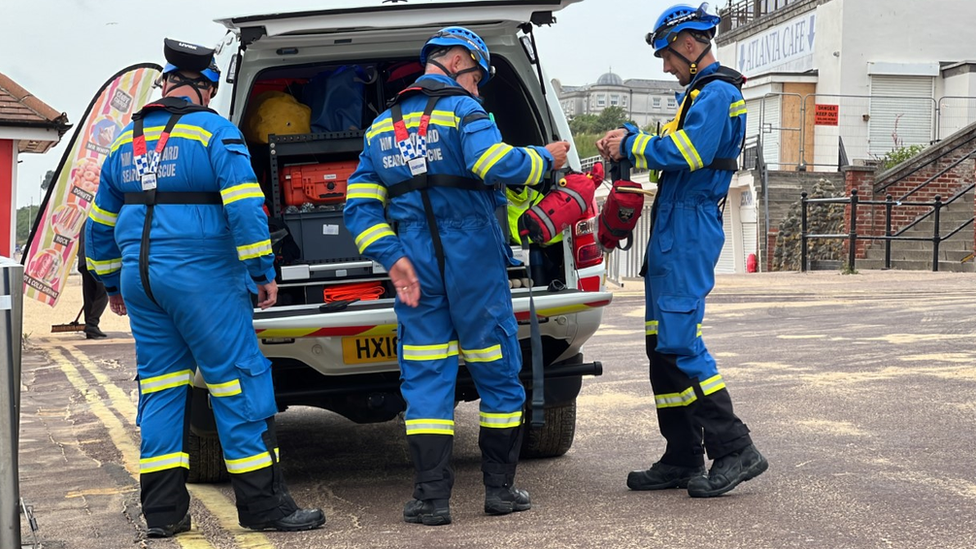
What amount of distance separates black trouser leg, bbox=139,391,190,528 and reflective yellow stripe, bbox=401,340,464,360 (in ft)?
3.34

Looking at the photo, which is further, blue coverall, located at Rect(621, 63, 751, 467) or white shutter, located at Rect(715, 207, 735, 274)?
white shutter, located at Rect(715, 207, 735, 274)

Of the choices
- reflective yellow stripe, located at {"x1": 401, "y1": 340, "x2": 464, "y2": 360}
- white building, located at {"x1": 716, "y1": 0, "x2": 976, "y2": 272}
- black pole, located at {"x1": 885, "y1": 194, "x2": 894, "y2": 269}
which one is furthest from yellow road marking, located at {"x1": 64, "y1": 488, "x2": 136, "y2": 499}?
white building, located at {"x1": 716, "y1": 0, "x2": 976, "y2": 272}

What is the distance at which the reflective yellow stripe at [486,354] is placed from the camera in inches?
195

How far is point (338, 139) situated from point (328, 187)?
9.9 inches

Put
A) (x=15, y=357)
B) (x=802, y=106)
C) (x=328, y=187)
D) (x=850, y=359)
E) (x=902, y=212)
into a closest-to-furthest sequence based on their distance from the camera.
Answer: (x=15, y=357) → (x=328, y=187) → (x=850, y=359) → (x=902, y=212) → (x=802, y=106)

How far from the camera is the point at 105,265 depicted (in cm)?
512

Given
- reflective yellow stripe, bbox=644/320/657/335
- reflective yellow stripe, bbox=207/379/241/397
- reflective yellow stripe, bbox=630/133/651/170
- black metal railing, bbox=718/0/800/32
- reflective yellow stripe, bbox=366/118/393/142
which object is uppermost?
black metal railing, bbox=718/0/800/32

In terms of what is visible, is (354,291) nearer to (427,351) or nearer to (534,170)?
(427,351)

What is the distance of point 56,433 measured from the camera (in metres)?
7.85

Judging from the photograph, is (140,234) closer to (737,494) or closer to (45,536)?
(45,536)

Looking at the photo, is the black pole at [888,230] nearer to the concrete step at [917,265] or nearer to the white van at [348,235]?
the concrete step at [917,265]

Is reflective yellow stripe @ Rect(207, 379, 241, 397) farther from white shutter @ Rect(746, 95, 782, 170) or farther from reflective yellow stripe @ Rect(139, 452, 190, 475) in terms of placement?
white shutter @ Rect(746, 95, 782, 170)

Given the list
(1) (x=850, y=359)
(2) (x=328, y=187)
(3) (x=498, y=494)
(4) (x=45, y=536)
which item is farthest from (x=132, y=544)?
(1) (x=850, y=359)

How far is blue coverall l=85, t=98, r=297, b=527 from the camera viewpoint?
471 cm
